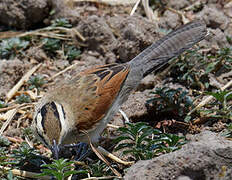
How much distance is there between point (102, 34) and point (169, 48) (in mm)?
1748

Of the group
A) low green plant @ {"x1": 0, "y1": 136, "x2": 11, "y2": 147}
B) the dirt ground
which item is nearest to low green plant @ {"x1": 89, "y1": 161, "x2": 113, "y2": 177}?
the dirt ground

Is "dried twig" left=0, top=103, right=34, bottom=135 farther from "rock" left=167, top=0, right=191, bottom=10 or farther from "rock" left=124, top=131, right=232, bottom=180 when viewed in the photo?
"rock" left=167, top=0, right=191, bottom=10

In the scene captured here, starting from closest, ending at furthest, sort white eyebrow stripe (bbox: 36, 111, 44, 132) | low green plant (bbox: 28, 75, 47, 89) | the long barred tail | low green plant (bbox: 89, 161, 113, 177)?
white eyebrow stripe (bbox: 36, 111, 44, 132)
low green plant (bbox: 89, 161, 113, 177)
the long barred tail
low green plant (bbox: 28, 75, 47, 89)

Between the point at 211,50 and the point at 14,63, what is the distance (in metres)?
3.54

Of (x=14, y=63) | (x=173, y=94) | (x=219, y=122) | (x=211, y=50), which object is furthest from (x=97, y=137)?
(x=211, y=50)

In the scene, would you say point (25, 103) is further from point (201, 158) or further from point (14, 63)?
point (201, 158)

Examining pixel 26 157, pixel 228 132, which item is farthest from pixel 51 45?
pixel 228 132

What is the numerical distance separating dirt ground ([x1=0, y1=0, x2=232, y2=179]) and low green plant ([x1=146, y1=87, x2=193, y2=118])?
0.63 feet

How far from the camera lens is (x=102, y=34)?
24.5ft

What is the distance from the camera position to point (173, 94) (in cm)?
597

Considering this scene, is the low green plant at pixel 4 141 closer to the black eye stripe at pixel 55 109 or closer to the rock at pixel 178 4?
the black eye stripe at pixel 55 109

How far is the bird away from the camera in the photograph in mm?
4840

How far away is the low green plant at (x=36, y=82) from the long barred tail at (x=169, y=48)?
5.58ft

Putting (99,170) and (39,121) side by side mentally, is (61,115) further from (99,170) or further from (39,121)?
(99,170)
